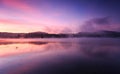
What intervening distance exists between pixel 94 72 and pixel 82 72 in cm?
50

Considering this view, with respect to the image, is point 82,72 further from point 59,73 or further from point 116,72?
point 116,72

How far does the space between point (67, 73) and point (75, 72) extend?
14.2 inches

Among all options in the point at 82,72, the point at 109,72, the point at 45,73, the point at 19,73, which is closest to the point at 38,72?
the point at 45,73

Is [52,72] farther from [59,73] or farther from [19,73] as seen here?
[19,73]

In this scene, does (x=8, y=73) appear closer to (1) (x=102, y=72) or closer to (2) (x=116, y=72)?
(1) (x=102, y=72)

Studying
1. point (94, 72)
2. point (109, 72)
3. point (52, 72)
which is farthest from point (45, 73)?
point (109, 72)

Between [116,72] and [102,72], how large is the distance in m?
0.57

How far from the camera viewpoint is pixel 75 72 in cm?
644

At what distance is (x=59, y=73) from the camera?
6324 mm

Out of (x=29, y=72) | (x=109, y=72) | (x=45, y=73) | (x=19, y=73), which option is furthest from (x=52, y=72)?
(x=109, y=72)

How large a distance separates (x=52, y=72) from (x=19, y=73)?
1336mm

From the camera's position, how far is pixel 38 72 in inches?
256

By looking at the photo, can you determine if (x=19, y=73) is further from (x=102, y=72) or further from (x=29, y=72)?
(x=102, y=72)

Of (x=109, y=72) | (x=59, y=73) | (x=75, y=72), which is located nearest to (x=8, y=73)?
(x=59, y=73)
